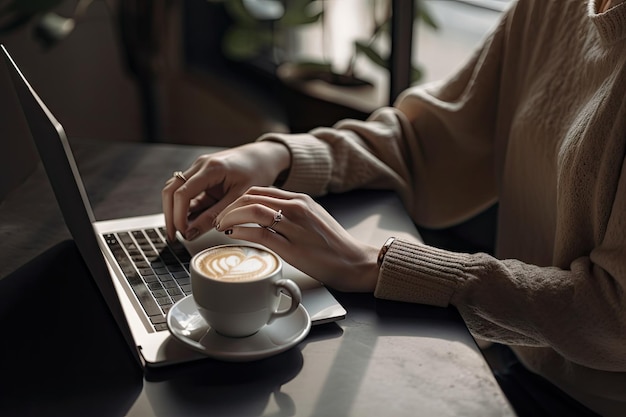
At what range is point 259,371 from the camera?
738 millimetres

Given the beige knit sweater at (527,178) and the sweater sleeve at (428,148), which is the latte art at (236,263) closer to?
the beige knit sweater at (527,178)

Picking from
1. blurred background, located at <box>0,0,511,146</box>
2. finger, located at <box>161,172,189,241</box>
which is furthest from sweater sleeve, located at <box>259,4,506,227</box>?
blurred background, located at <box>0,0,511,146</box>

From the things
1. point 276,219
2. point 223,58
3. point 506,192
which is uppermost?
point 276,219

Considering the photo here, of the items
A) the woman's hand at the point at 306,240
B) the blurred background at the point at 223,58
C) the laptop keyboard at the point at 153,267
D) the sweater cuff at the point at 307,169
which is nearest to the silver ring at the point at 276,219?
the woman's hand at the point at 306,240

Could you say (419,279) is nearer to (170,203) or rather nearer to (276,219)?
(276,219)

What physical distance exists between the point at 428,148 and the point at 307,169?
233 mm

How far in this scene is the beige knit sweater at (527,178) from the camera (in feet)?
2.88

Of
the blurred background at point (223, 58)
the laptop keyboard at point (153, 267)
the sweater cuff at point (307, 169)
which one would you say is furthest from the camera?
the blurred background at point (223, 58)

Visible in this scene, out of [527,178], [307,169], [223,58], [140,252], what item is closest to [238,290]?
[140,252]

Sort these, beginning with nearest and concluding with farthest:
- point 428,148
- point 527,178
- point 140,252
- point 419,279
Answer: point 419,279
point 140,252
point 527,178
point 428,148

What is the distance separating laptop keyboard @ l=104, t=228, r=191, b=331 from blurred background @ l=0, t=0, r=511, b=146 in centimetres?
93

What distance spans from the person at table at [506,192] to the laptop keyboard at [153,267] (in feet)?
0.12

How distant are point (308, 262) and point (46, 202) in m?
0.45

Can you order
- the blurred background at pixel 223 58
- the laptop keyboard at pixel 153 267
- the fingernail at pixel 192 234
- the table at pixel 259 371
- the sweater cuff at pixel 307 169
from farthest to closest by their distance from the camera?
the blurred background at pixel 223 58
the sweater cuff at pixel 307 169
the fingernail at pixel 192 234
the laptop keyboard at pixel 153 267
the table at pixel 259 371
